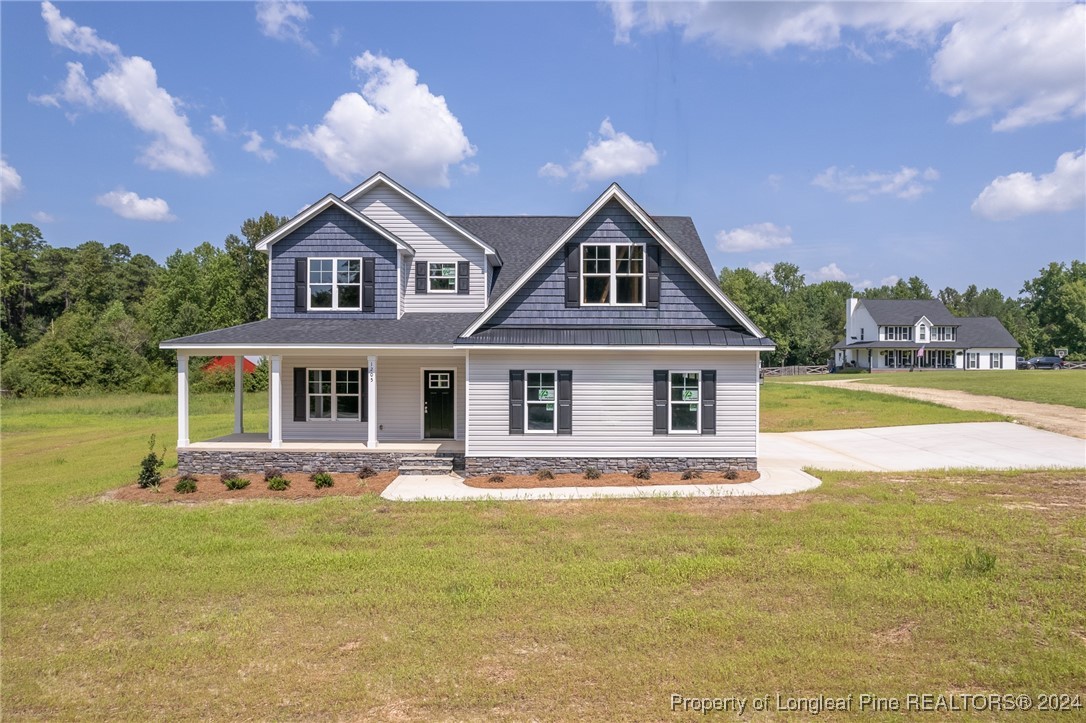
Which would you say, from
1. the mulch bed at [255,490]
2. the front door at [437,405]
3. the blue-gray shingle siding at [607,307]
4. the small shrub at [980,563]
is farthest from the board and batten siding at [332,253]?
the small shrub at [980,563]

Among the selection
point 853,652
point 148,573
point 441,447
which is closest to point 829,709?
point 853,652

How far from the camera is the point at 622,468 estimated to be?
15.5 m

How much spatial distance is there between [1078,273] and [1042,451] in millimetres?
114637

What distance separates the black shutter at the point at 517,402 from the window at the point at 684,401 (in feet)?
11.9

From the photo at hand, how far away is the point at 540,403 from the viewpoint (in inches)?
617

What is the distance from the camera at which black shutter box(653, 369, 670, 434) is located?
1554 cm

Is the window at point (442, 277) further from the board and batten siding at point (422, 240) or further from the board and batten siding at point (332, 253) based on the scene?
the board and batten siding at point (332, 253)

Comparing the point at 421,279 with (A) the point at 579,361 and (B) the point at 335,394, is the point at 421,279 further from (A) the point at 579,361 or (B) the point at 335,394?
(A) the point at 579,361

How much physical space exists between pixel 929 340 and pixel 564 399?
236ft

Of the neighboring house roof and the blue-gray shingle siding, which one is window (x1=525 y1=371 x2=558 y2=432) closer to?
the blue-gray shingle siding

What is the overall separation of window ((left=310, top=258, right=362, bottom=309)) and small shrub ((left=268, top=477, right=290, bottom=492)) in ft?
18.5

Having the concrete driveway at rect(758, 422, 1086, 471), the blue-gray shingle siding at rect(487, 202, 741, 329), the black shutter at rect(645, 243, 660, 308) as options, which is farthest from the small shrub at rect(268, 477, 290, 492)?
the concrete driveway at rect(758, 422, 1086, 471)

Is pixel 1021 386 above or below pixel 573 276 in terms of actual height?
below

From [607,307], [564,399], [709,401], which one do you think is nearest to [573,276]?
[607,307]
